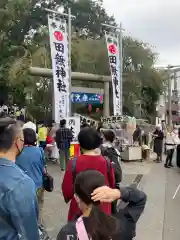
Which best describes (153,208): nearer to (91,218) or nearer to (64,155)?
(64,155)

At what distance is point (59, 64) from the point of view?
13250 mm

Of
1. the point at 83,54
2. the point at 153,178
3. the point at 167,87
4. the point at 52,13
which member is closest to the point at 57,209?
the point at 153,178

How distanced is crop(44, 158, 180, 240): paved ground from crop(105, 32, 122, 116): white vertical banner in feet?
17.1

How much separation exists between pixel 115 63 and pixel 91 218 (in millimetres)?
14508

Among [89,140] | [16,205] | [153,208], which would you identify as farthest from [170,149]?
[16,205]

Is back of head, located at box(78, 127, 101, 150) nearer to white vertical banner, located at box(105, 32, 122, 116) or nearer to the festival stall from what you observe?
the festival stall

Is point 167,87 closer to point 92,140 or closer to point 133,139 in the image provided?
point 133,139

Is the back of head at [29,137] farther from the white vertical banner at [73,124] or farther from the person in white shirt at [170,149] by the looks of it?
the person in white shirt at [170,149]

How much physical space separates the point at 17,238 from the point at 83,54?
23.0 m

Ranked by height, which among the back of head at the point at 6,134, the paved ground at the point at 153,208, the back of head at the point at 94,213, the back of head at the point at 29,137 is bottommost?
the paved ground at the point at 153,208

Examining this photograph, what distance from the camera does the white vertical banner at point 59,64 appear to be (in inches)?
516

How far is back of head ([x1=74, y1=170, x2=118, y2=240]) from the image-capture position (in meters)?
1.99

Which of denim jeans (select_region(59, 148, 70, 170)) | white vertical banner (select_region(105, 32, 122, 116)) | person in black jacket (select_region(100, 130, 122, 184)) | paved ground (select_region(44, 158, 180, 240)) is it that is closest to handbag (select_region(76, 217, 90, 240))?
person in black jacket (select_region(100, 130, 122, 184))

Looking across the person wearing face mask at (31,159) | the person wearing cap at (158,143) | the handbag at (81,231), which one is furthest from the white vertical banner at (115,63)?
the handbag at (81,231)
